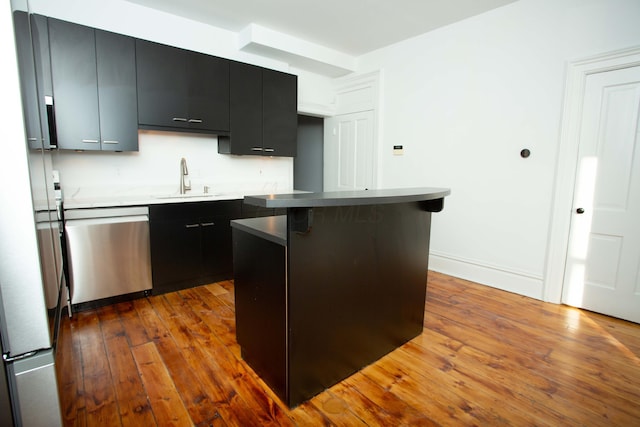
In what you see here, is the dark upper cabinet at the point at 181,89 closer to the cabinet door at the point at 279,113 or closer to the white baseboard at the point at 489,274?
the cabinet door at the point at 279,113

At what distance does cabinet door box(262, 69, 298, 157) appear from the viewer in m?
3.89

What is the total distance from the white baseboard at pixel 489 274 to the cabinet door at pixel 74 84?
3928mm

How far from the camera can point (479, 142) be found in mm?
3426

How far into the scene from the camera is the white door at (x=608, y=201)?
2578mm

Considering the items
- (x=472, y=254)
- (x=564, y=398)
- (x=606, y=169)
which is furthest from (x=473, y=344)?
(x=606, y=169)

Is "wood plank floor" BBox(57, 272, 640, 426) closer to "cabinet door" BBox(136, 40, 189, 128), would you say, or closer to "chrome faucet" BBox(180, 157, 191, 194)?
"chrome faucet" BBox(180, 157, 191, 194)

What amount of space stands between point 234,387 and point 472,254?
9.56ft

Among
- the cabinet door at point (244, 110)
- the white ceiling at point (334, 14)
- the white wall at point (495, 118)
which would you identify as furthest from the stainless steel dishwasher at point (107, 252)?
the white wall at point (495, 118)

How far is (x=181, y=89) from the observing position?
A: 3.21m

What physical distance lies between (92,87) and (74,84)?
13 cm

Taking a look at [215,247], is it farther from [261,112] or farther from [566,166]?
[566,166]

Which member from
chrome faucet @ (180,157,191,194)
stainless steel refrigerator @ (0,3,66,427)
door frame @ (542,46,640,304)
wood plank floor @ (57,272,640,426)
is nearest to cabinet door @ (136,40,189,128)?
chrome faucet @ (180,157,191,194)

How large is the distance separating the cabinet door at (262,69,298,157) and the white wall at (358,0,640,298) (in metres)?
1.38

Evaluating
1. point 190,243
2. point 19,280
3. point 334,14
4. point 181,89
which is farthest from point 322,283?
point 334,14
